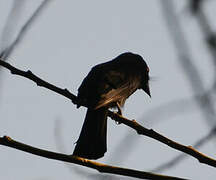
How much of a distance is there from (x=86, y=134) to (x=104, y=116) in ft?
1.13

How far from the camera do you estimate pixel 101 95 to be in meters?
3.83

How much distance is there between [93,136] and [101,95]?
521 millimetres

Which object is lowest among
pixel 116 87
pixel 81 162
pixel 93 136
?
pixel 93 136

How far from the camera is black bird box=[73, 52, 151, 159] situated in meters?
3.31

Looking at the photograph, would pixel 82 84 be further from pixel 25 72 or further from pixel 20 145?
pixel 20 145

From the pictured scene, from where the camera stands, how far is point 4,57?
1.78m

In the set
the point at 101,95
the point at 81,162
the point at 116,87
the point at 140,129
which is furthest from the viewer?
the point at 116,87

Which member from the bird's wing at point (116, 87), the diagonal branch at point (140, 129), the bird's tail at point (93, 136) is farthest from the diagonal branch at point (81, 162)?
the bird's wing at point (116, 87)

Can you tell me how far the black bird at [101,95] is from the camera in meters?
3.31

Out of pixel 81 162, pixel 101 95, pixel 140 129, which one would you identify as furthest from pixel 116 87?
pixel 81 162

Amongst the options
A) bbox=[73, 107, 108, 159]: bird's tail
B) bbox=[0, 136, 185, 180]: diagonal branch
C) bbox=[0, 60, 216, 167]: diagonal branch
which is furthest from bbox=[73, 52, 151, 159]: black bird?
bbox=[0, 136, 185, 180]: diagonal branch

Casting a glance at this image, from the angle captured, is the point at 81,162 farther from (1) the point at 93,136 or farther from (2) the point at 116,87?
(2) the point at 116,87

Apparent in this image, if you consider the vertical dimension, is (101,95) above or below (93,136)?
above

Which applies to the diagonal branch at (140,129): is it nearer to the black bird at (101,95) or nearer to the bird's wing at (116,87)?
the black bird at (101,95)
